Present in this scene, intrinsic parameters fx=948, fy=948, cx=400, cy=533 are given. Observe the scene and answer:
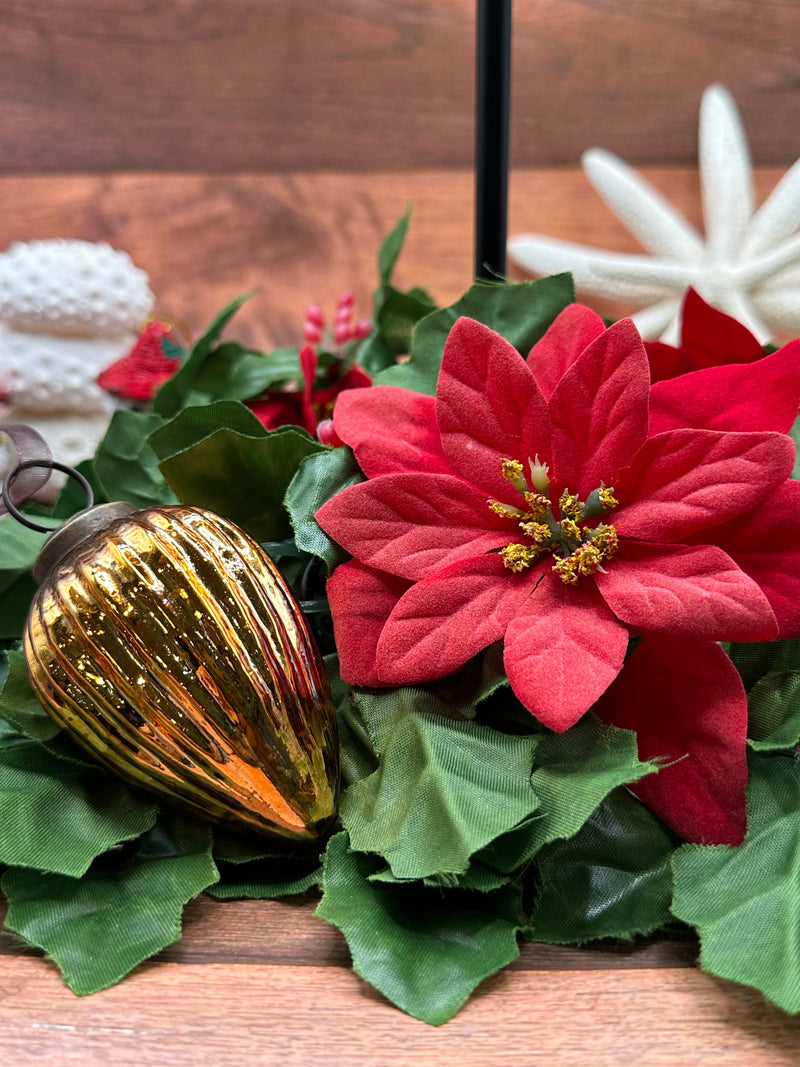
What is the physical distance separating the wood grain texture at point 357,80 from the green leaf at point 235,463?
14.9 inches

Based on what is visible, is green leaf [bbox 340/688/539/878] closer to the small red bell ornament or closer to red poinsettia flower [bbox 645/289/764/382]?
the small red bell ornament

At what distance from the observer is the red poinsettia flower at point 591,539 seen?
0.22 m

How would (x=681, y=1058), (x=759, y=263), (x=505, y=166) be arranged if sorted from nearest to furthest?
(x=681, y=1058)
(x=505, y=166)
(x=759, y=263)

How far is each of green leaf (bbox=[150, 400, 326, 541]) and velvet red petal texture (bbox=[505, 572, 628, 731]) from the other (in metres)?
0.09

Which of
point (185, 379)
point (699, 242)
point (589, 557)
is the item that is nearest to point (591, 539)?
point (589, 557)

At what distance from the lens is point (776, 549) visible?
0.75 feet

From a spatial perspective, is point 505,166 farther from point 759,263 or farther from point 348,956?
point 348,956

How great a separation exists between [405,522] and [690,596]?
3.0 inches

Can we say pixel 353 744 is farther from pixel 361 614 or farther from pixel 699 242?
pixel 699 242

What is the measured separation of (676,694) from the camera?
235 mm

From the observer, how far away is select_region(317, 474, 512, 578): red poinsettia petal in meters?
0.25

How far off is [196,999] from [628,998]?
95mm

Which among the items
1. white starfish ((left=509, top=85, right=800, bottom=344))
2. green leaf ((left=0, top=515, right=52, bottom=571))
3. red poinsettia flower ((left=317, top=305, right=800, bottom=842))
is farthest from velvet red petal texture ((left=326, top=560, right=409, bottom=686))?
white starfish ((left=509, top=85, right=800, bottom=344))

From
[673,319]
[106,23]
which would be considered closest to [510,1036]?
[673,319]
